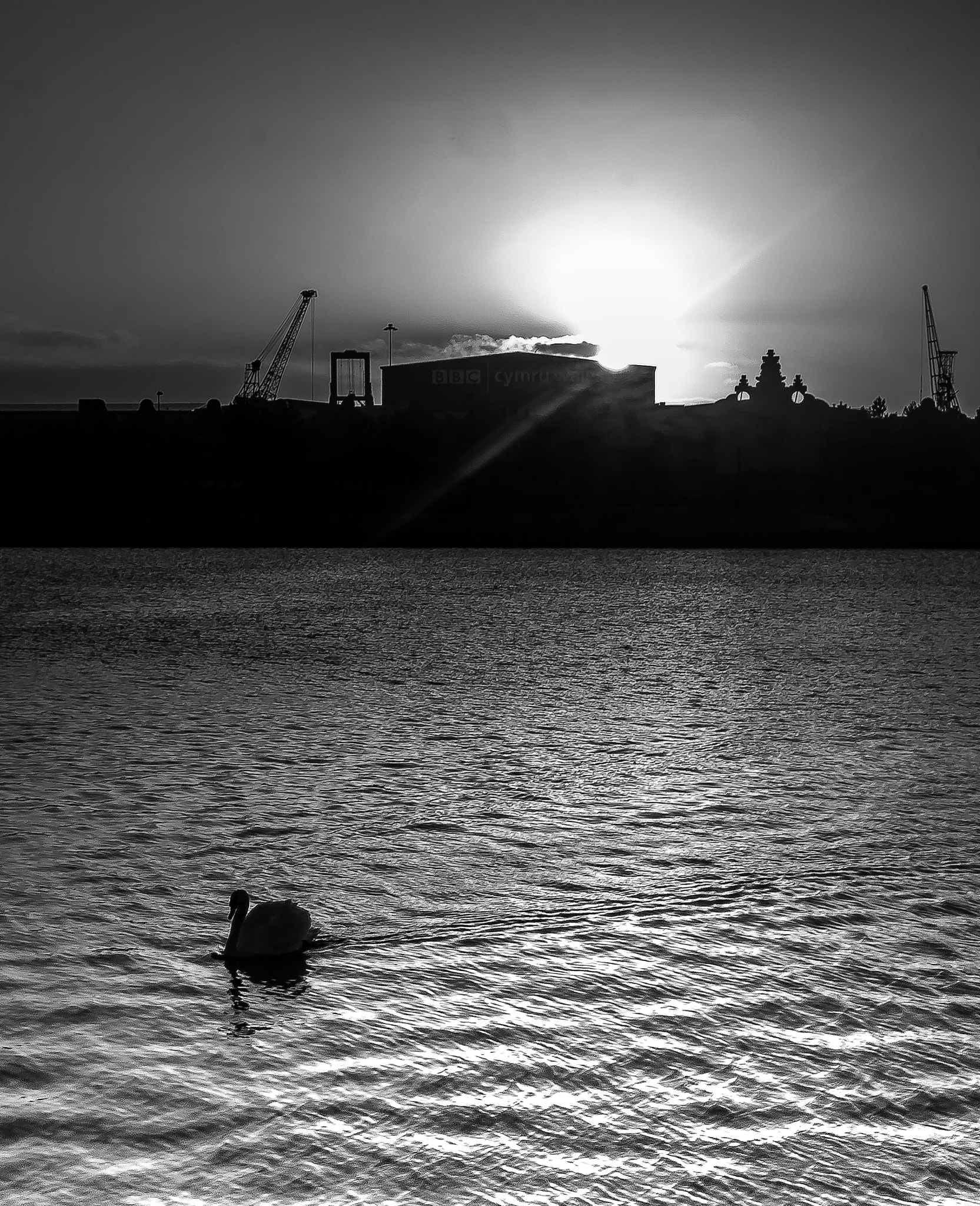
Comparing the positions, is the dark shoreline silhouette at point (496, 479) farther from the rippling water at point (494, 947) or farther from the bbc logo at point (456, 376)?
the rippling water at point (494, 947)

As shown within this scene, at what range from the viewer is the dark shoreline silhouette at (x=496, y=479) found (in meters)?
101

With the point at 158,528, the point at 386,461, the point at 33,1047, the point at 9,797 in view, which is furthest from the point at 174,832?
the point at 386,461

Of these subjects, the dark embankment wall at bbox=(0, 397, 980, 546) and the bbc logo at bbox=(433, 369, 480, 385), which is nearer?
the dark embankment wall at bbox=(0, 397, 980, 546)

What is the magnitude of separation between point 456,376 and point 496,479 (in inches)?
1590

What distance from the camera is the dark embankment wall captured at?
10169cm

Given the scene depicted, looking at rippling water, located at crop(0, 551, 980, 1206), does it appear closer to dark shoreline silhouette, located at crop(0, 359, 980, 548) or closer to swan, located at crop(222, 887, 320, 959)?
swan, located at crop(222, 887, 320, 959)

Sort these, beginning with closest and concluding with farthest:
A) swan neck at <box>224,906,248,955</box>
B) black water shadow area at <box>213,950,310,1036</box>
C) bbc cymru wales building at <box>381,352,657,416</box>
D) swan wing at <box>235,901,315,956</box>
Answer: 1. black water shadow area at <box>213,950,310,1036</box>
2. swan wing at <box>235,901,315,956</box>
3. swan neck at <box>224,906,248,955</box>
4. bbc cymru wales building at <box>381,352,657,416</box>

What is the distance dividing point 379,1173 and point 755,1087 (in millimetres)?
2059

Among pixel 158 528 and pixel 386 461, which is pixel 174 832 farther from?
pixel 386 461

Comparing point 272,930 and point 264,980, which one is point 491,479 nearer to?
point 272,930

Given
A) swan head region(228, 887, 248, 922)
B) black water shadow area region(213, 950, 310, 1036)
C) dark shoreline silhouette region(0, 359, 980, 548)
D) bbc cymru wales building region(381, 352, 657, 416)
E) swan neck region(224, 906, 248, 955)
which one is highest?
bbc cymru wales building region(381, 352, 657, 416)

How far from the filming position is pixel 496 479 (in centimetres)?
11669

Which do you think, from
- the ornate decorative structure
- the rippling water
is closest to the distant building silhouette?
the ornate decorative structure

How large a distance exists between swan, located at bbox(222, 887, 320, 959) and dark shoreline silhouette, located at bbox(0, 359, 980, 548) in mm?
88951
